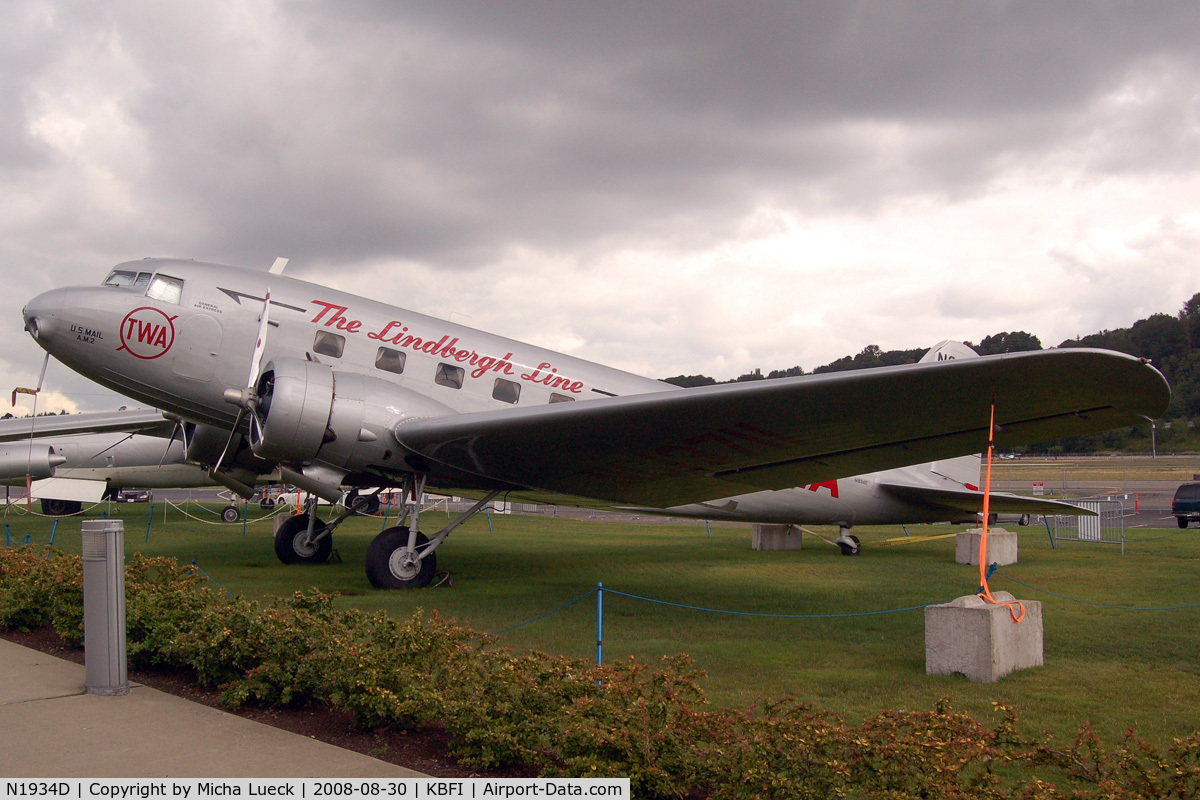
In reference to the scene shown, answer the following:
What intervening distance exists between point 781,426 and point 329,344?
618 centimetres

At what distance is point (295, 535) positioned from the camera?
15.0 meters

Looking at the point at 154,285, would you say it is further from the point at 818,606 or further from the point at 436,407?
the point at 818,606

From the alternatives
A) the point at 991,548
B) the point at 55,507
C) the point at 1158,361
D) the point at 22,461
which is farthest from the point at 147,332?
the point at 1158,361

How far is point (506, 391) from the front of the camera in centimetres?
1167

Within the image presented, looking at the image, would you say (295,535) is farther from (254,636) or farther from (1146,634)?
(1146,634)

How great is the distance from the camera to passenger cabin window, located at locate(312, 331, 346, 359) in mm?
10906

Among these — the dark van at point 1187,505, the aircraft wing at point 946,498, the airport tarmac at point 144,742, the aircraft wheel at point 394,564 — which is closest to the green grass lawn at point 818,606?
the aircraft wheel at point 394,564

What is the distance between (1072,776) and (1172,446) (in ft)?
340

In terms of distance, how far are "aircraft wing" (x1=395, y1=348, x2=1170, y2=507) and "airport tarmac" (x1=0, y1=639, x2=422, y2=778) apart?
4560mm

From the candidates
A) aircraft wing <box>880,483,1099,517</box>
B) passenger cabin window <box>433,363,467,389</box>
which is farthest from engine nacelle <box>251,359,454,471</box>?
aircraft wing <box>880,483,1099,517</box>

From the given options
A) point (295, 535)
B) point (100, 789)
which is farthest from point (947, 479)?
point (100, 789)

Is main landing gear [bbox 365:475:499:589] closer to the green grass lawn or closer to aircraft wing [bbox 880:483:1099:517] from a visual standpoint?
the green grass lawn

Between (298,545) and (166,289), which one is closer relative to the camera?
(166,289)

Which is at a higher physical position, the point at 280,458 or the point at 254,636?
the point at 280,458
